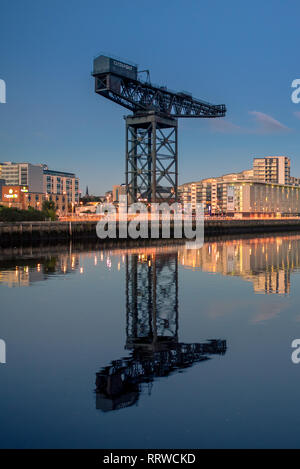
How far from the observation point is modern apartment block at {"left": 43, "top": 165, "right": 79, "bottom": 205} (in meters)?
178

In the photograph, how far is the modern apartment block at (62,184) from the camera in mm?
178250

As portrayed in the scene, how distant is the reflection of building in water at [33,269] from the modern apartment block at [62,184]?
138 metres

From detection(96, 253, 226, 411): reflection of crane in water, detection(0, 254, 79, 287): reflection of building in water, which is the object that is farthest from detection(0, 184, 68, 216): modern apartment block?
detection(96, 253, 226, 411): reflection of crane in water

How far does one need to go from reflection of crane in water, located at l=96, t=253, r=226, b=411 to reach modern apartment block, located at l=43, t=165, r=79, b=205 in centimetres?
15640

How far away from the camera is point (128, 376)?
9.78 metres

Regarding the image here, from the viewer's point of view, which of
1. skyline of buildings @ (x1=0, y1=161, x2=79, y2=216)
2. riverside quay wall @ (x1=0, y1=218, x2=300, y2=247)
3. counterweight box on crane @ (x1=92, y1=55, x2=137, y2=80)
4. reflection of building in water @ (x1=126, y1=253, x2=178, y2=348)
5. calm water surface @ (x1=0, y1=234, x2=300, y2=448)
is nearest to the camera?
calm water surface @ (x1=0, y1=234, x2=300, y2=448)

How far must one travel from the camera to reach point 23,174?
177 metres

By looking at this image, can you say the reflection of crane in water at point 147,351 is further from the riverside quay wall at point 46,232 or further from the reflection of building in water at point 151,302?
the riverside quay wall at point 46,232

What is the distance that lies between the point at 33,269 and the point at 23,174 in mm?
153681

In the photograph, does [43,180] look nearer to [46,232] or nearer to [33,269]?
[46,232]

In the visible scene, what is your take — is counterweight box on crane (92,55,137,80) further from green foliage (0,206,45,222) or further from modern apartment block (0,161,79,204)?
modern apartment block (0,161,79,204)

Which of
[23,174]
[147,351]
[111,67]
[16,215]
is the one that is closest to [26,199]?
[23,174]
